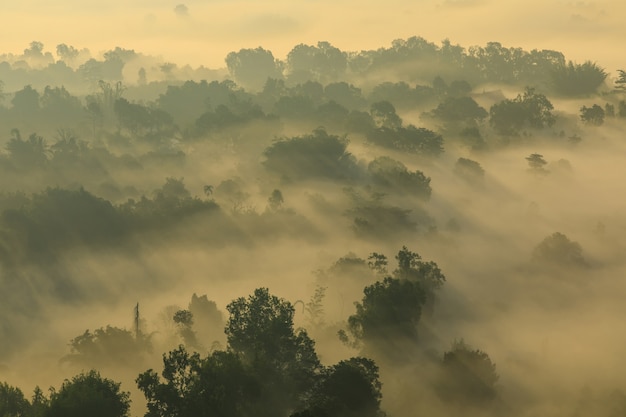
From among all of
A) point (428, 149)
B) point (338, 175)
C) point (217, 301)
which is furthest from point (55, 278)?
point (428, 149)

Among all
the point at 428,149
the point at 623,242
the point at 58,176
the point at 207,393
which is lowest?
the point at 207,393

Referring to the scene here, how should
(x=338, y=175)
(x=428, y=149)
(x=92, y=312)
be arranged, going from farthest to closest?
(x=428, y=149) → (x=338, y=175) → (x=92, y=312)

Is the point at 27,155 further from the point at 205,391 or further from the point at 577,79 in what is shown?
the point at 577,79

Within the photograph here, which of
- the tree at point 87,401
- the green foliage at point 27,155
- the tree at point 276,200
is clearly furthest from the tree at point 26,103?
the tree at point 87,401

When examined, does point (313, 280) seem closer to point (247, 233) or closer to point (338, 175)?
point (247, 233)

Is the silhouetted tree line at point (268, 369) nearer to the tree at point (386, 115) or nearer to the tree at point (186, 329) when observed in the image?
the tree at point (186, 329)

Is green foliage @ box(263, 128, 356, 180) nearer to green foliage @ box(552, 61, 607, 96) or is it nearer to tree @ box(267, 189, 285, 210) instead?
tree @ box(267, 189, 285, 210)

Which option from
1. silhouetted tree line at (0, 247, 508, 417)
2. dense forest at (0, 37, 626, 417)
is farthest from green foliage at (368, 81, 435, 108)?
silhouetted tree line at (0, 247, 508, 417)
